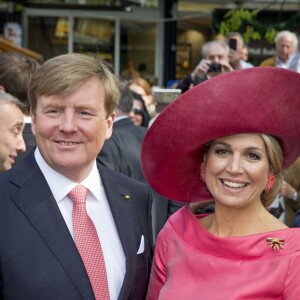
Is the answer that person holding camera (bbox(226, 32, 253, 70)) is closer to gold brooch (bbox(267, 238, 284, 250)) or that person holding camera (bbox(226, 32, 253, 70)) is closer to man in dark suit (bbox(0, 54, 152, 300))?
man in dark suit (bbox(0, 54, 152, 300))

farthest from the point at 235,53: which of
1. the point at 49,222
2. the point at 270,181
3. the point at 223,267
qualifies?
the point at 49,222

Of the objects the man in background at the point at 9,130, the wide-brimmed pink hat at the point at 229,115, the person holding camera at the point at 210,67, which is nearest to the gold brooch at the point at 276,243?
the wide-brimmed pink hat at the point at 229,115

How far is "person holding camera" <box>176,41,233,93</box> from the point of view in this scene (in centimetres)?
697

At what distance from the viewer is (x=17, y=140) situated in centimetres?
429

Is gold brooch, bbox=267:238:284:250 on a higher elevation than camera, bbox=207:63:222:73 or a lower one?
lower

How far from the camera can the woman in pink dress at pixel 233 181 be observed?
2971mm

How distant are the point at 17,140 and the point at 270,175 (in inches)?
63.9

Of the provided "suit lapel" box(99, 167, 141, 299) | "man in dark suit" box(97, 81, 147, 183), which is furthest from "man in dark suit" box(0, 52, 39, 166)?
"suit lapel" box(99, 167, 141, 299)

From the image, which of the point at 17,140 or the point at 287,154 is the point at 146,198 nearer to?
the point at 287,154

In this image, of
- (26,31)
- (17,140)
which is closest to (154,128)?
(17,140)

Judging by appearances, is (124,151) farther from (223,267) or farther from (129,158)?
(223,267)

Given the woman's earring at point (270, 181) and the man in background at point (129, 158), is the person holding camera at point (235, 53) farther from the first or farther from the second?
the woman's earring at point (270, 181)

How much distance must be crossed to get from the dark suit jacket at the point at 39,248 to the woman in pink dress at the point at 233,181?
0.18 meters

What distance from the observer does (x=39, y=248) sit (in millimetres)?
2941
